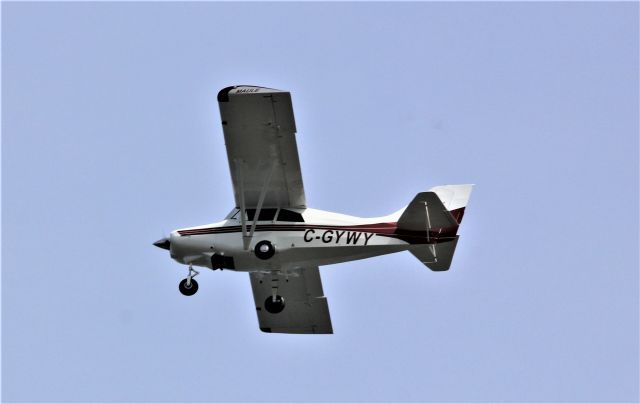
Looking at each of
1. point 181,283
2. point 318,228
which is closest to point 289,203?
point 318,228

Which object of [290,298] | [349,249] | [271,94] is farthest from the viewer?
[290,298]

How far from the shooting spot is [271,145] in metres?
30.7

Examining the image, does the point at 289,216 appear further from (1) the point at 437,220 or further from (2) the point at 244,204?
(1) the point at 437,220

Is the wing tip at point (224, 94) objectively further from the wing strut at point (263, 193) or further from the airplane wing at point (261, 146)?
the wing strut at point (263, 193)

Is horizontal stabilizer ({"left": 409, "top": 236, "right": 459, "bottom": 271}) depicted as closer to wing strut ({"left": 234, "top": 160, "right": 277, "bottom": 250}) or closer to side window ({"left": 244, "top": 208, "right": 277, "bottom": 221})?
side window ({"left": 244, "top": 208, "right": 277, "bottom": 221})

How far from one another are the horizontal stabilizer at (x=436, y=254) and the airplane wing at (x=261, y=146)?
2954mm

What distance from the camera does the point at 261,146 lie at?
30.8 meters

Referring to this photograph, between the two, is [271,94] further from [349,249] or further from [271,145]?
[349,249]

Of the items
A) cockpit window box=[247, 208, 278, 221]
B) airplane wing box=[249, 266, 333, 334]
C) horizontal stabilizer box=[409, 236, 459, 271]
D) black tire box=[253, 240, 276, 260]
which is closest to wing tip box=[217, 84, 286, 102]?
cockpit window box=[247, 208, 278, 221]

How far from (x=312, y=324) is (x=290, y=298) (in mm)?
1022

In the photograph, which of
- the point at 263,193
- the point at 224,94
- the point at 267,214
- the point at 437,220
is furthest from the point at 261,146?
the point at 437,220

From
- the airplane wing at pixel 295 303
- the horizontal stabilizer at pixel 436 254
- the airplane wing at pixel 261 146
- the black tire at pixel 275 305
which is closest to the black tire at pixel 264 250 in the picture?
the airplane wing at pixel 261 146

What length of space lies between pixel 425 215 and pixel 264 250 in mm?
3865

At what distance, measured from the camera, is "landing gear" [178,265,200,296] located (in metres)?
32.4
